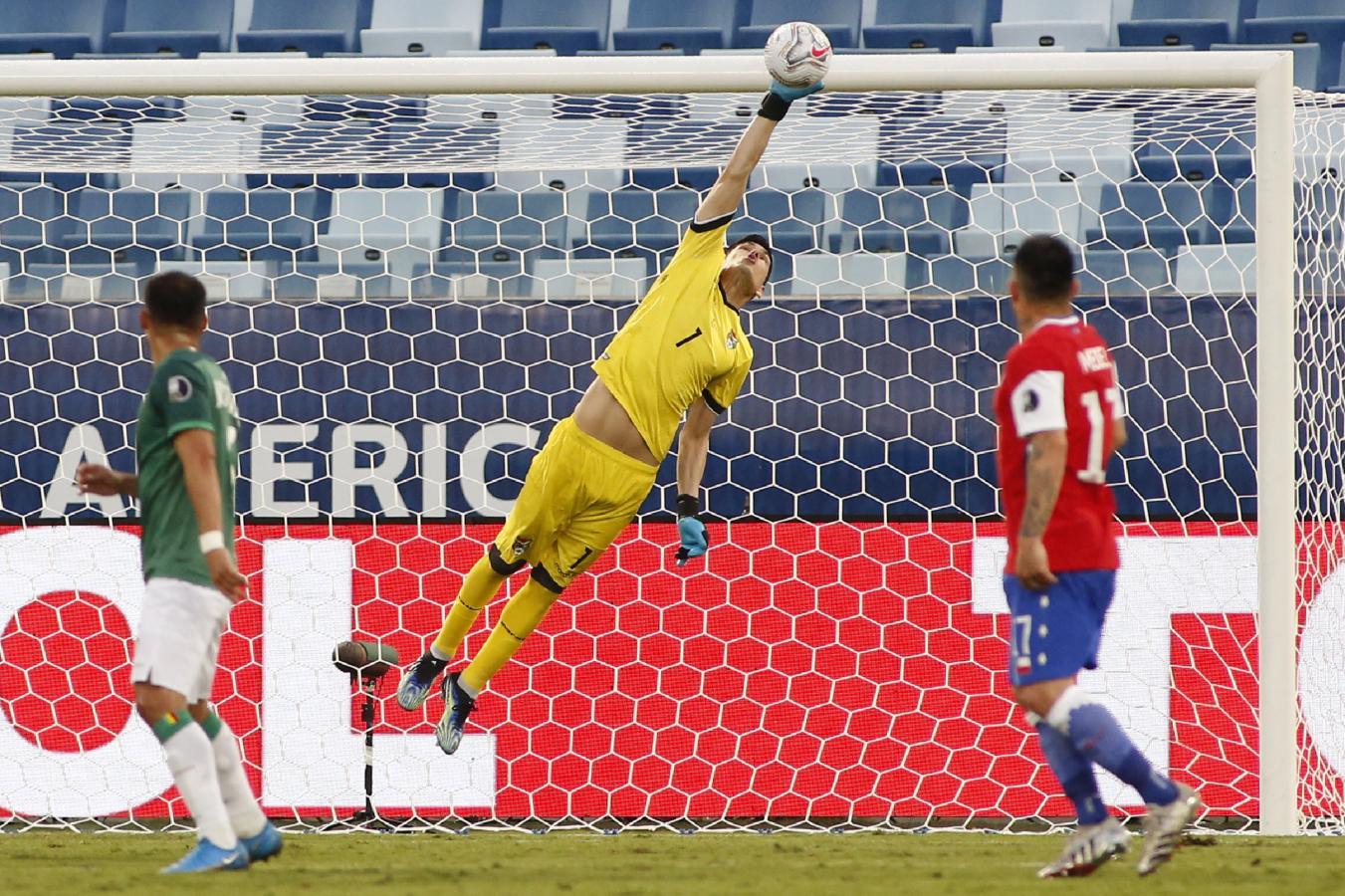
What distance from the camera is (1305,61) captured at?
923 cm

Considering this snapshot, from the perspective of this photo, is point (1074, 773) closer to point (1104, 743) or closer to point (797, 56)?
point (1104, 743)

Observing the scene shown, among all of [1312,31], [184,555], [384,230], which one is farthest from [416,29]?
[184,555]

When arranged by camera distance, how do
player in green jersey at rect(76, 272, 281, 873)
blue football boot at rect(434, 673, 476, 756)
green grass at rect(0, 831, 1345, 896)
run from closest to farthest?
1. green grass at rect(0, 831, 1345, 896)
2. player in green jersey at rect(76, 272, 281, 873)
3. blue football boot at rect(434, 673, 476, 756)

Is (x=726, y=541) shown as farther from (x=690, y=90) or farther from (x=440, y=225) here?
(x=440, y=225)

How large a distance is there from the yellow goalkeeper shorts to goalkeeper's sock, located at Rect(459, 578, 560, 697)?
0.13m

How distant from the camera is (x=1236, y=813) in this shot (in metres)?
6.49

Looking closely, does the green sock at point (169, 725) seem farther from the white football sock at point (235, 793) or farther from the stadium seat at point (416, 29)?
the stadium seat at point (416, 29)

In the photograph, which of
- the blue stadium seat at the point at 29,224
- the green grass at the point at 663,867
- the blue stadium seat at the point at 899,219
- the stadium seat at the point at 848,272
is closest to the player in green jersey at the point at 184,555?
the green grass at the point at 663,867

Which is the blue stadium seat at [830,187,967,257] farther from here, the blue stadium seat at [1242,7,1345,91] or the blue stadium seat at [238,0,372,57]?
the blue stadium seat at [238,0,372,57]

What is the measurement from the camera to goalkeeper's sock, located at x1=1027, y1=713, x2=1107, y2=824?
4.02 m

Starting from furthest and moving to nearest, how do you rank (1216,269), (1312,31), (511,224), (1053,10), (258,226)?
(1053,10) → (1312,31) → (258,226) → (511,224) → (1216,269)

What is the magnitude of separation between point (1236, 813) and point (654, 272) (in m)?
3.33

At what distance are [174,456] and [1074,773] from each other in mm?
2280

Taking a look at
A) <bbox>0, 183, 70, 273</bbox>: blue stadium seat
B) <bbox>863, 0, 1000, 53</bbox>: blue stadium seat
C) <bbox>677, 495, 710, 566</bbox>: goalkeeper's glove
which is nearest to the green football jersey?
<bbox>677, 495, 710, 566</bbox>: goalkeeper's glove
